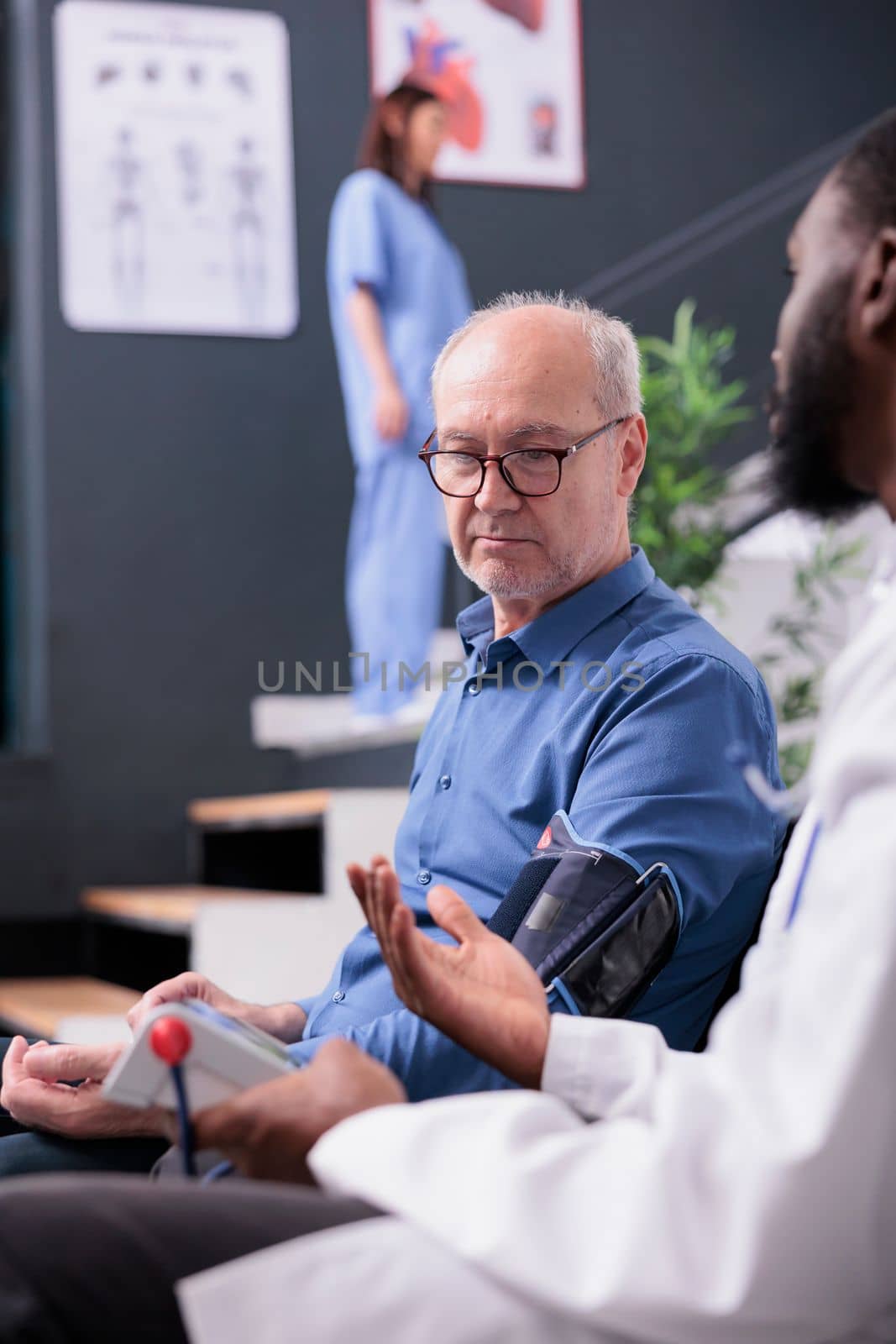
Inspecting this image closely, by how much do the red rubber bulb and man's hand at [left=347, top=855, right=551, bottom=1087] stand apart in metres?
0.15

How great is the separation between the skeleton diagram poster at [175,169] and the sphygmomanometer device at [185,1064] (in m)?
3.63

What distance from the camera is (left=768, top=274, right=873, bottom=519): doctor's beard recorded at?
92 centimetres

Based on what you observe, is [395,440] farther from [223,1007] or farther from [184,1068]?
[184,1068]

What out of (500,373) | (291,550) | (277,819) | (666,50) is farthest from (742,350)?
(500,373)

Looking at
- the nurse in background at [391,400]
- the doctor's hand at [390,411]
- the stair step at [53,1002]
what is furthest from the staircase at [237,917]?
the doctor's hand at [390,411]

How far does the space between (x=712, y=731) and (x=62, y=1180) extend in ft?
2.56

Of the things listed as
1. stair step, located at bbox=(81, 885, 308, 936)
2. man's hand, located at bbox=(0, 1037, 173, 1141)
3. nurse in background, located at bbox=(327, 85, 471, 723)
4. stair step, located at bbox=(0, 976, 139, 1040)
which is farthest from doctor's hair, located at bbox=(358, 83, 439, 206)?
man's hand, located at bbox=(0, 1037, 173, 1141)

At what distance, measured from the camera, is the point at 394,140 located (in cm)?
431

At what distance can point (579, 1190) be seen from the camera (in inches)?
30.6

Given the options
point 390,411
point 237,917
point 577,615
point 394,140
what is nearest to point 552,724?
point 577,615

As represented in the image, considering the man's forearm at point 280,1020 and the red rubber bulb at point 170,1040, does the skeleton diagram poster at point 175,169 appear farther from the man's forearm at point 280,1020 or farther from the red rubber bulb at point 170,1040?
the red rubber bulb at point 170,1040

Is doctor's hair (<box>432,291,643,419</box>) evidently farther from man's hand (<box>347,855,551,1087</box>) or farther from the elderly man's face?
man's hand (<box>347,855,551,1087</box>)

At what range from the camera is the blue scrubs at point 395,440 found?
4047 millimetres

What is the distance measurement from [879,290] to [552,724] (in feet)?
2.32
